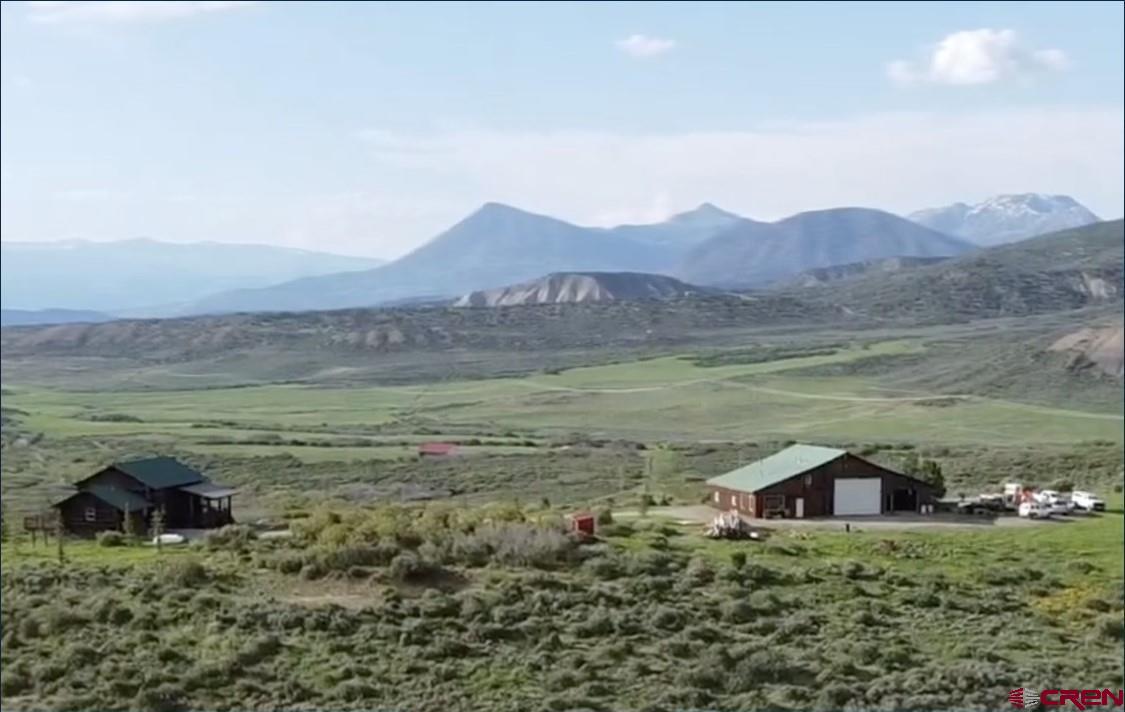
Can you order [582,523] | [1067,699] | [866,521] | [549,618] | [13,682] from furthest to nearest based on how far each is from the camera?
[866,521] < [582,523] < [549,618] < [13,682] < [1067,699]

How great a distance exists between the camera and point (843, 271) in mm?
11422

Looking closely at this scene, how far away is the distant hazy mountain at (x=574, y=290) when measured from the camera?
10102 millimetres

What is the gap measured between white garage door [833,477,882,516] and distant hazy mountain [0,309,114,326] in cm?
528

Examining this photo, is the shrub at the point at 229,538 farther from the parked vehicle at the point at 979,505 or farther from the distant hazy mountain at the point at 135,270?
the parked vehicle at the point at 979,505

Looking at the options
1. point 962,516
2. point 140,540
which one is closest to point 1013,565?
point 962,516

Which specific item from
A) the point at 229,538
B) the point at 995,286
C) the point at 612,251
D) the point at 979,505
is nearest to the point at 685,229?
the point at 612,251

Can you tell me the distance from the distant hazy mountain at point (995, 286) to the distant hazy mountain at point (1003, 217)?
22 cm

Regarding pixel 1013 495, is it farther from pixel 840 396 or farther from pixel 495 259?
pixel 495 259

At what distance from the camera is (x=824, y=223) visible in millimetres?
11070

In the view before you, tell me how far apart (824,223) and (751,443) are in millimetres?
2977

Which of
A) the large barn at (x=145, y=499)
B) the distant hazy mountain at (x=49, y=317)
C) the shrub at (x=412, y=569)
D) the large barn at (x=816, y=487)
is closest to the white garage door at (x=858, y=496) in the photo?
the large barn at (x=816, y=487)

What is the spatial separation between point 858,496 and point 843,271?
7.17ft

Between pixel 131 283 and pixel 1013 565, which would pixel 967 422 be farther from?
pixel 131 283

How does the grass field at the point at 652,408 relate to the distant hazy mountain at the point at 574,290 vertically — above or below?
below
